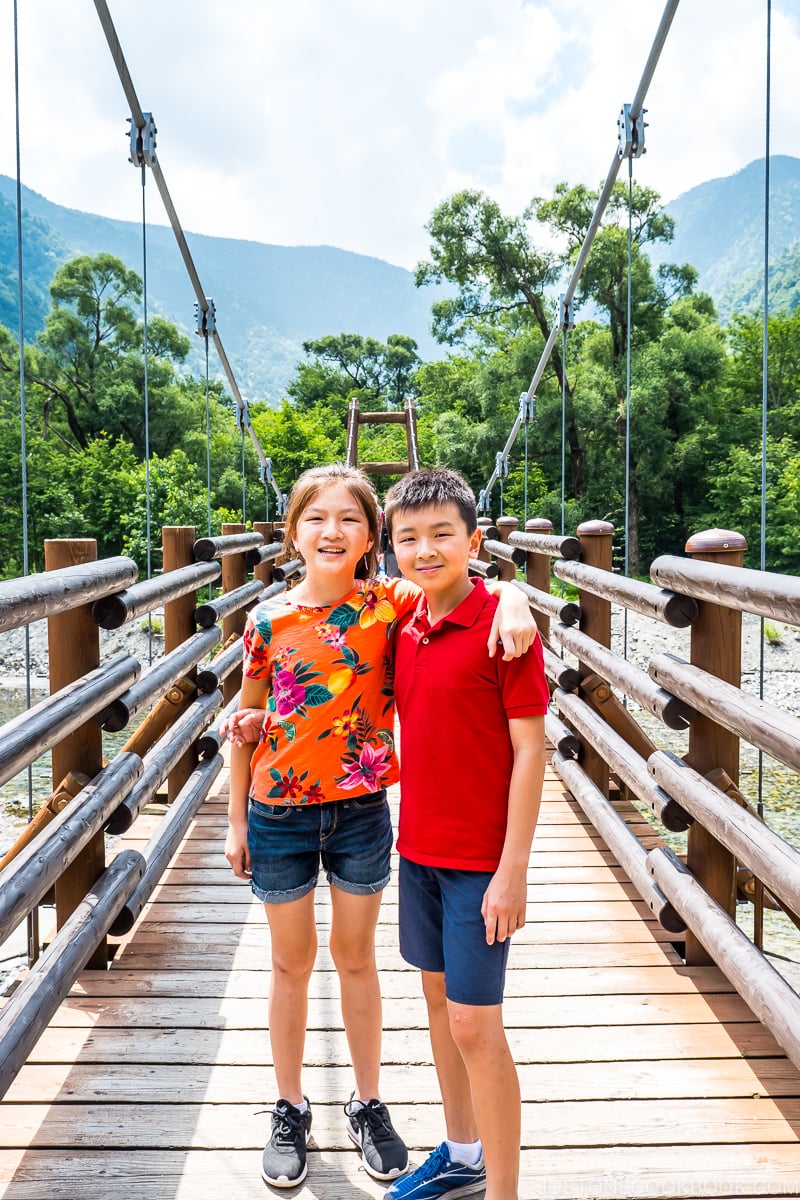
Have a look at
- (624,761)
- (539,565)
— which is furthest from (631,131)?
(624,761)

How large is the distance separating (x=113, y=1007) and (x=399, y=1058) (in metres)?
0.58

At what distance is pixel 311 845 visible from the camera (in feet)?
4.79

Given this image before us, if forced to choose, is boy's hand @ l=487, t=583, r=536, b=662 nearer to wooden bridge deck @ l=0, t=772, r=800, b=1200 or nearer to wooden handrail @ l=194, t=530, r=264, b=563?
wooden bridge deck @ l=0, t=772, r=800, b=1200

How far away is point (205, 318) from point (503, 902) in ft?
19.0

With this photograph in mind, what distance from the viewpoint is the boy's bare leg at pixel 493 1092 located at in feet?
4.11

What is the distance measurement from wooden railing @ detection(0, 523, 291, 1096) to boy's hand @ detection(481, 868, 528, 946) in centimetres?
67

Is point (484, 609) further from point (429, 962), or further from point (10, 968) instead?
point (10, 968)

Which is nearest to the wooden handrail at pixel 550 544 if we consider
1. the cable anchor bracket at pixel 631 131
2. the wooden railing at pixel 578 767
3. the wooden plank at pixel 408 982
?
the wooden railing at pixel 578 767

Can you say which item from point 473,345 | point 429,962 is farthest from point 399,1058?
point 473,345

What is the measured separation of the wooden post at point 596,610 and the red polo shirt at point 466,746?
177 cm

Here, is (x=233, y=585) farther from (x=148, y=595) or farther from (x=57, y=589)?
(x=57, y=589)

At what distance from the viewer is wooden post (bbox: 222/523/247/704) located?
3990 millimetres

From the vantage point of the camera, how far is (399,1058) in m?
1.73

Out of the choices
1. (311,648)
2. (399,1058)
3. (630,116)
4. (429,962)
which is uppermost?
(630,116)
